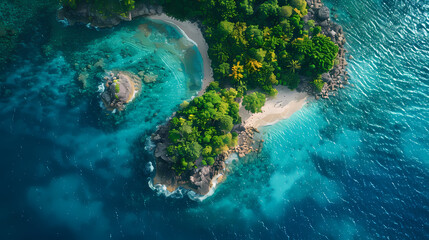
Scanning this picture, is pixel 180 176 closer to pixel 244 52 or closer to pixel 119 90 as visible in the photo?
pixel 119 90

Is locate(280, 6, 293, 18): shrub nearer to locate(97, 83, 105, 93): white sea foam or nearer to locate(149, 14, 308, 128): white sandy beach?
locate(149, 14, 308, 128): white sandy beach

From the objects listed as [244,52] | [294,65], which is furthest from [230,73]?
[294,65]

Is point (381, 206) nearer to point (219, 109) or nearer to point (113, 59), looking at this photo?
point (219, 109)

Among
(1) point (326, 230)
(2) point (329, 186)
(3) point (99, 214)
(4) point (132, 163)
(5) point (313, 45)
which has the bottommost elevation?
(3) point (99, 214)

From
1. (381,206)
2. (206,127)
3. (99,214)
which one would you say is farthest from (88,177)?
(381,206)

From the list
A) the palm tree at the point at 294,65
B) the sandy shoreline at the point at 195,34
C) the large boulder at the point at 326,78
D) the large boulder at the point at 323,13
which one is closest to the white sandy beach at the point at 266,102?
the sandy shoreline at the point at 195,34

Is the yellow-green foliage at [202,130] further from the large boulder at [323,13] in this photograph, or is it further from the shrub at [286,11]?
the large boulder at [323,13]
